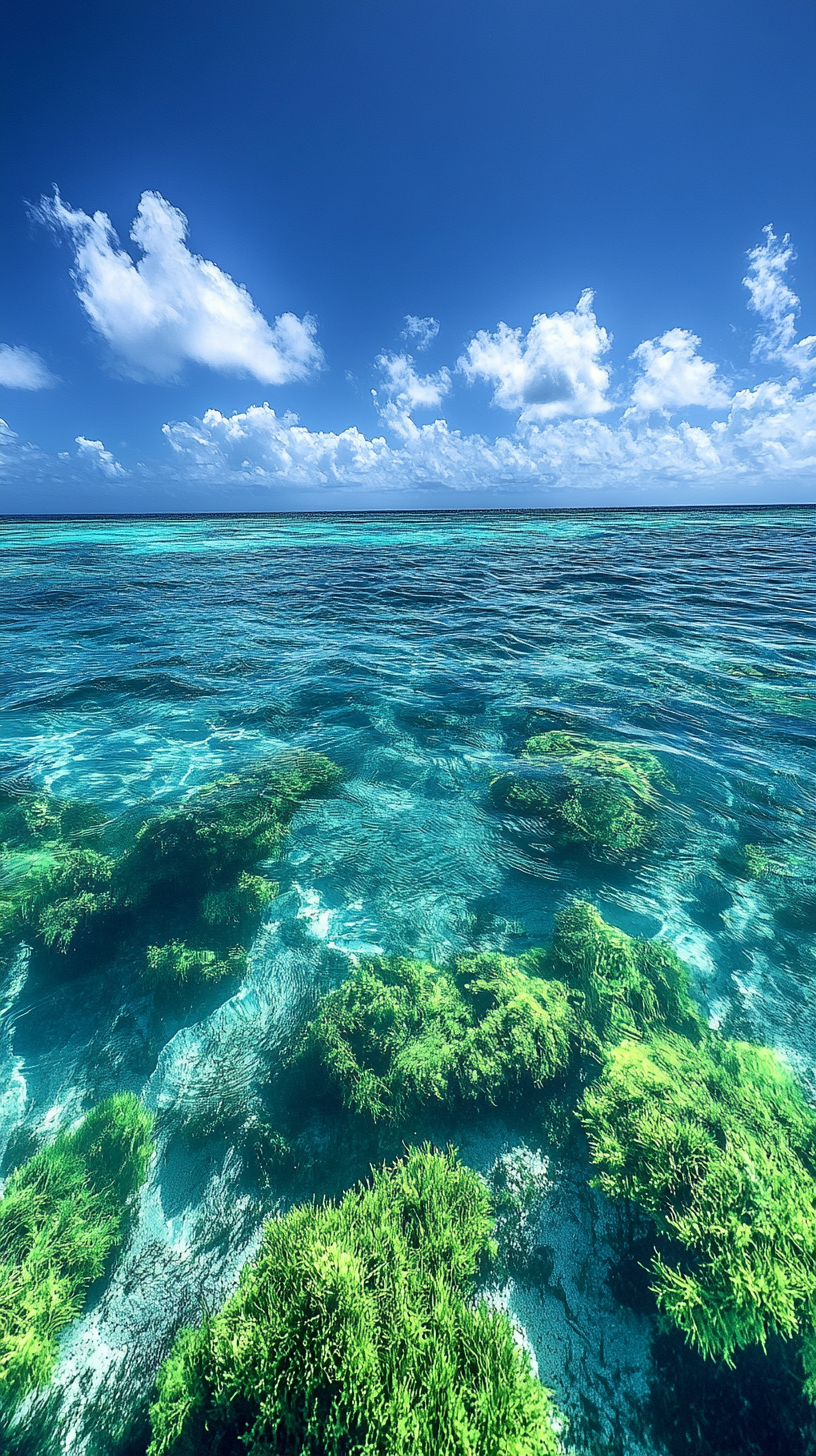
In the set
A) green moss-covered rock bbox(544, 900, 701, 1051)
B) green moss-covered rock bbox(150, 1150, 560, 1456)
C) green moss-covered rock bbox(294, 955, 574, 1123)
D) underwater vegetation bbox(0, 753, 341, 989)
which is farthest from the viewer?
underwater vegetation bbox(0, 753, 341, 989)

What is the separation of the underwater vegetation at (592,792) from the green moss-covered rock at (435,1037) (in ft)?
10.4

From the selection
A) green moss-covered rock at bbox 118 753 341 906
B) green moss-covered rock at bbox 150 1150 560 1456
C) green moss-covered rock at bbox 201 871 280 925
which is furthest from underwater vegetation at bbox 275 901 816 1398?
green moss-covered rock at bbox 118 753 341 906

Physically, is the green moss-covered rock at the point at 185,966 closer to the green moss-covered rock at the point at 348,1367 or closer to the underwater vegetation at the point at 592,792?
the green moss-covered rock at the point at 348,1367

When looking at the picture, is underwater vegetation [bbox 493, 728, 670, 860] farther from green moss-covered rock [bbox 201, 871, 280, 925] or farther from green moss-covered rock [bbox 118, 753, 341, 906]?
green moss-covered rock [bbox 201, 871, 280, 925]

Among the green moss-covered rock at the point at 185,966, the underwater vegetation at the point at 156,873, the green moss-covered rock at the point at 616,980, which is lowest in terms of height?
the green moss-covered rock at the point at 616,980

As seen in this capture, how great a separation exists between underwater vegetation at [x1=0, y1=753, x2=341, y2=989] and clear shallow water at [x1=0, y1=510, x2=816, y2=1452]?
45 centimetres

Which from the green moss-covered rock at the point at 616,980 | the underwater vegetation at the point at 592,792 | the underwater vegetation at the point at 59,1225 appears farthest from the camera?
the underwater vegetation at the point at 592,792

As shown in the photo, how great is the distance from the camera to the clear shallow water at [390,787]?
490cm

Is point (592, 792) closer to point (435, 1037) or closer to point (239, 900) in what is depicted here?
point (435, 1037)

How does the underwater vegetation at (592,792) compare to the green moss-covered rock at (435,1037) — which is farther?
the underwater vegetation at (592,792)

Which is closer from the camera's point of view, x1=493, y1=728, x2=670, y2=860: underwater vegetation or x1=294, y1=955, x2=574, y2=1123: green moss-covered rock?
x1=294, y1=955, x2=574, y2=1123: green moss-covered rock

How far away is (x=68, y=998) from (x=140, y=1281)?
3219 mm

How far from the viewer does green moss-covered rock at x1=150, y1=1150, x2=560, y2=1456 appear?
2.60 meters

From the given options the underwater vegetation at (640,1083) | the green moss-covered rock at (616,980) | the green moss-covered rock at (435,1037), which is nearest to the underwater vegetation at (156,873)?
the green moss-covered rock at (435,1037)
